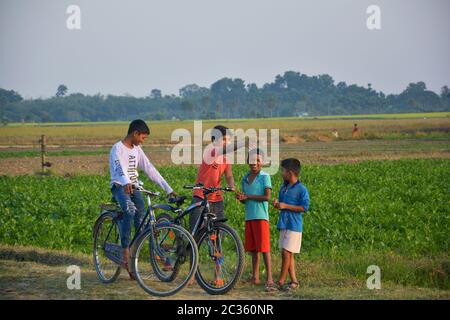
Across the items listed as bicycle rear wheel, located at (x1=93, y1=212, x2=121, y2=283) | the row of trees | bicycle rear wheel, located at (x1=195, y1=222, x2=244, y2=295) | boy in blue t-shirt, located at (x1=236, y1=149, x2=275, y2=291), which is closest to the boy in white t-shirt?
bicycle rear wheel, located at (x1=93, y1=212, x2=121, y2=283)

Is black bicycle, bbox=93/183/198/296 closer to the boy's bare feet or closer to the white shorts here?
the boy's bare feet

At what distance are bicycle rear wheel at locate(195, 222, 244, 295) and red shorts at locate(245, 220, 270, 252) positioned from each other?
550 millimetres

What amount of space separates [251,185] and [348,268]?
252cm

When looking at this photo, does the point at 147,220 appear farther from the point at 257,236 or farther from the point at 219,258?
the point at 257,236

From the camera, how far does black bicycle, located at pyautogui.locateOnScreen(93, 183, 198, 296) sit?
26.7 ft

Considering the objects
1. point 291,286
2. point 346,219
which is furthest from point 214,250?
point 346,219

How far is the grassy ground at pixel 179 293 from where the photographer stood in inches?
324

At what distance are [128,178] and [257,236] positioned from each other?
1.75m

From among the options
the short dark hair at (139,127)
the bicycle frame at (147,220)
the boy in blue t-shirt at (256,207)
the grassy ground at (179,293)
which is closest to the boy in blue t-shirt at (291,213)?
the boy in blue t-shirt at (256,207)

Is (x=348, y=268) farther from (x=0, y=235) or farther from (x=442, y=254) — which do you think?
(x=0, y=235)

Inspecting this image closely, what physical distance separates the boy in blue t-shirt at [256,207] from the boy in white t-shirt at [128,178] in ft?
3.17

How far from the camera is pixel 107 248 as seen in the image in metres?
9.29

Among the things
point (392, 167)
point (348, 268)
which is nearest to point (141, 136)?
point (348, 268)

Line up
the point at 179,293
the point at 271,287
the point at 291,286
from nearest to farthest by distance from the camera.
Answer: the point at 179,293 → the point at 271,287 → the point at 291,286
